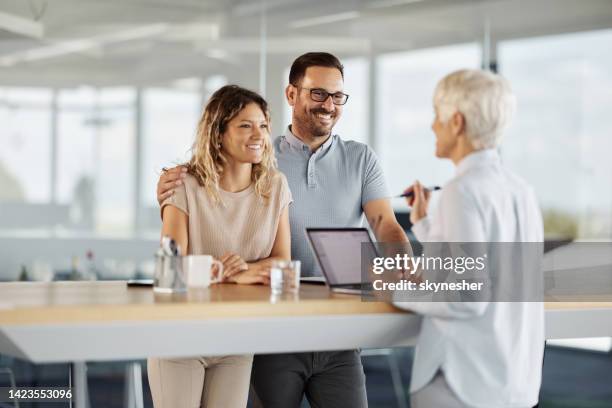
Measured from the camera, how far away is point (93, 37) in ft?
20.6

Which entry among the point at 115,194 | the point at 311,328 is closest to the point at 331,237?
the point at 311,328

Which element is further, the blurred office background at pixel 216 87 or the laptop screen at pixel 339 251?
the blurred office background at pixel 216 87

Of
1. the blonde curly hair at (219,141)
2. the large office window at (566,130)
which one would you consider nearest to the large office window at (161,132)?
the large office window at (566,130)

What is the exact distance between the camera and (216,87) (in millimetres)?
6574

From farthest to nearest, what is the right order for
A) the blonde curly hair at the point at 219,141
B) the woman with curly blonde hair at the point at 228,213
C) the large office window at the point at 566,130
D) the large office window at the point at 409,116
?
the large office window at the point at 566,130 < the large office window at the point at 409,116 < the blonde curly hair at the point at 219,141 < the woman with curly blonde hair at the point at 228,213

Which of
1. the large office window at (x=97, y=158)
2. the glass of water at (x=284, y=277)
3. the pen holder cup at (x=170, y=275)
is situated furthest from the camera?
the large office window at (x=97, y=158)

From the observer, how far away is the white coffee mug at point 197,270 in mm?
2766

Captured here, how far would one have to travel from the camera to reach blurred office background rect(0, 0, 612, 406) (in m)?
6.14

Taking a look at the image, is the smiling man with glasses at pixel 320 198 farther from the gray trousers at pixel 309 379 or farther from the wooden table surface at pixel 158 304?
the wooden table surface at pixel 158 304

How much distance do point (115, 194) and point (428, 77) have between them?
239cm

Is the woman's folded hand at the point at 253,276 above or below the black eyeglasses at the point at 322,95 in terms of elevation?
below

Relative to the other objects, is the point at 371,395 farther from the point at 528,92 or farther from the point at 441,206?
the point at 441,206

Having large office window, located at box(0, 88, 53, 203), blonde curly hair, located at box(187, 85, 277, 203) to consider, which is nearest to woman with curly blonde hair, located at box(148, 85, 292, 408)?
blonde curly hair, located at box(187, 85, 277, 203)

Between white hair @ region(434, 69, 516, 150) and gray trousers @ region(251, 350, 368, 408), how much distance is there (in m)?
1.05
